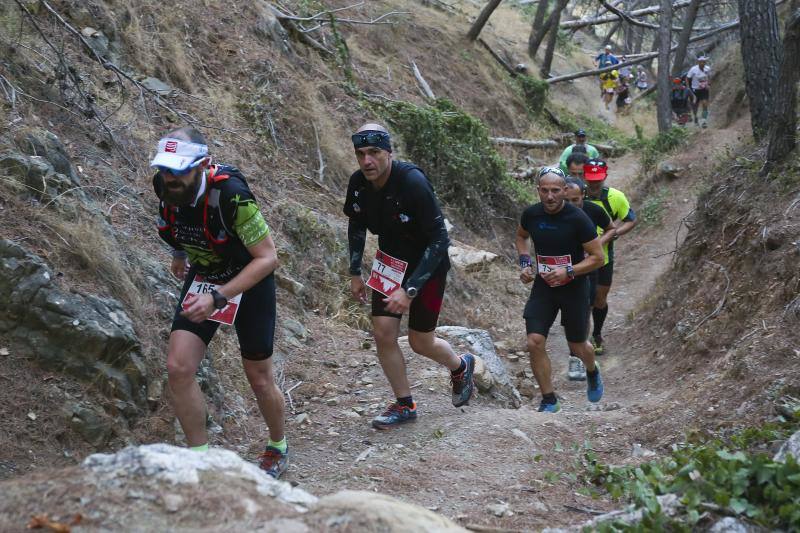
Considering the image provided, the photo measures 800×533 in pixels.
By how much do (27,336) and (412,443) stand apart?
8.60ft

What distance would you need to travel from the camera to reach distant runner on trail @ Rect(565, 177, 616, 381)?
7633 mm

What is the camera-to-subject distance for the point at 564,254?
673 cm

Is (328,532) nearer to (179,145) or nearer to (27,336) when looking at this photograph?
(179,145)

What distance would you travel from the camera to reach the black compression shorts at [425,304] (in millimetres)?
5746

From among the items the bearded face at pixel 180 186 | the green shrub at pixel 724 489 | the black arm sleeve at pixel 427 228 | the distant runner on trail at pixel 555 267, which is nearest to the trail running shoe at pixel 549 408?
the distant runner on trail at pixel 555 267

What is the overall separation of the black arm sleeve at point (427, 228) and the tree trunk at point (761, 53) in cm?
600

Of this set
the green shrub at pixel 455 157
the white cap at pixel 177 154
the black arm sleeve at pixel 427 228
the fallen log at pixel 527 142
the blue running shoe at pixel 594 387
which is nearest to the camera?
the white cap at pixel 177 154

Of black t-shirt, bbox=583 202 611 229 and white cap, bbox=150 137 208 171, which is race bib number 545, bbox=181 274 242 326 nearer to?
white cap, bbox=150 137 208 171

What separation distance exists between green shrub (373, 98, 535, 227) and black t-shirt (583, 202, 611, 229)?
5454 mm

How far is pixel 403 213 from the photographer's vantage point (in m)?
5.53

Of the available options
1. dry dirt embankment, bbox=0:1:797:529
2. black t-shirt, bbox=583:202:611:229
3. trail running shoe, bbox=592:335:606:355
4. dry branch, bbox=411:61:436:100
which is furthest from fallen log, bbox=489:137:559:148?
black t-shirt, bbox=583:202:611:229

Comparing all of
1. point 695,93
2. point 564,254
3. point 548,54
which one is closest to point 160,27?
point 564,254

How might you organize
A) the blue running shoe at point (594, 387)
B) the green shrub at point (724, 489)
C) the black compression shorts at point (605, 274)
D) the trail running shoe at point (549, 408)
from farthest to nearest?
1. the black compression shorts at point (605, 274)
2. the blue running shoe at point (594, 387)
3. the trail running shoe at point (549, 408)
4. the green shrub at point (724, 489)

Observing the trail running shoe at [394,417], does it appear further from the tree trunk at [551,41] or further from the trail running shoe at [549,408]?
the tree trunk at [551,41]
